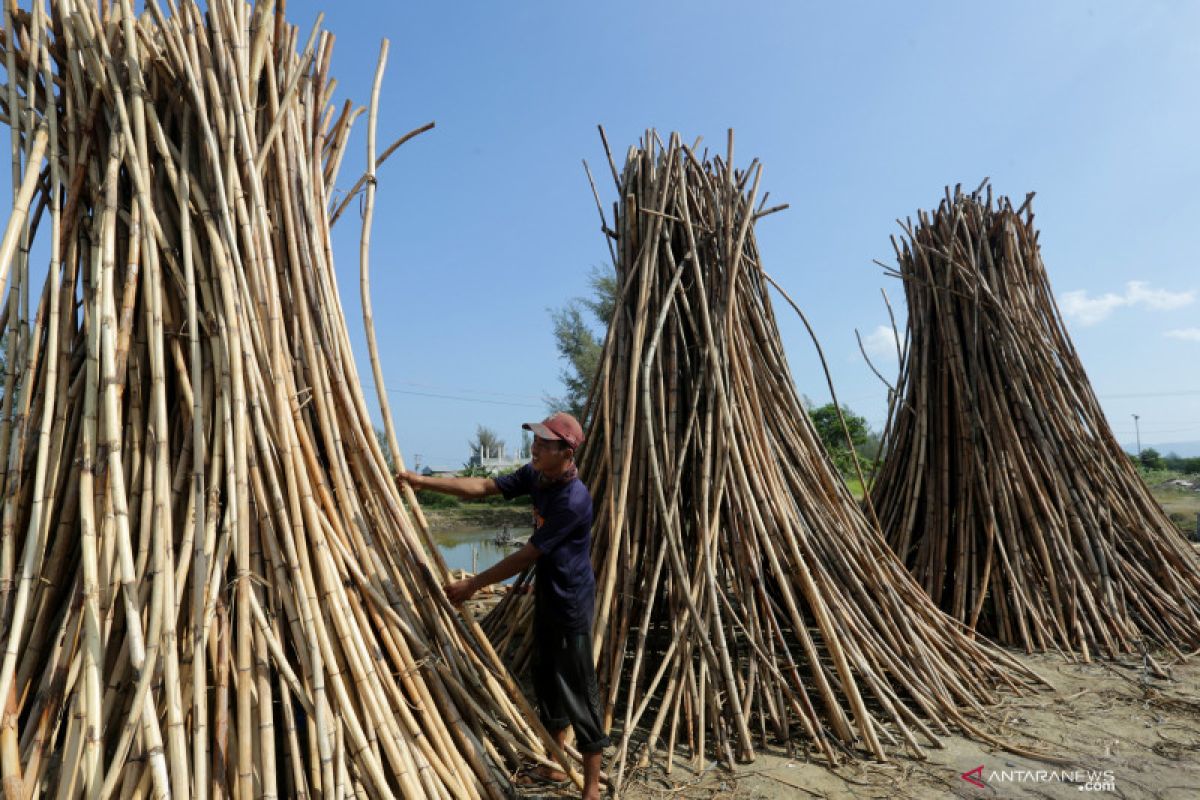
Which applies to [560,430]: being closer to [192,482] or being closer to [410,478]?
[410,478]

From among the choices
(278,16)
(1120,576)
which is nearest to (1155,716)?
(1120,576)

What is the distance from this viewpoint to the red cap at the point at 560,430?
2.46 metres

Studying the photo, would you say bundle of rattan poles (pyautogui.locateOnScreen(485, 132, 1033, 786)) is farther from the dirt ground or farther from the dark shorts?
the dark shorts

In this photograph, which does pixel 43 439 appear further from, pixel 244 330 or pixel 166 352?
pixel 244 330

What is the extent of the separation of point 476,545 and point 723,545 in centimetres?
1312

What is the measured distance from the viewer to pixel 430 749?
2125 mm

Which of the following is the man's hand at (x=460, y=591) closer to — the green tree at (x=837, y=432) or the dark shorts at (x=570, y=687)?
the dark shorts at (x=570, y=687)

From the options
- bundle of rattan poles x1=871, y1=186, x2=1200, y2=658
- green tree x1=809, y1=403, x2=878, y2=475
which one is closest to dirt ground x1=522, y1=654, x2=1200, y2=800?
bundle of rattan poles x1=871, y1=186, x2=1200, y2=658

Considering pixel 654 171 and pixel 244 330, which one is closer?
pixel 244 330

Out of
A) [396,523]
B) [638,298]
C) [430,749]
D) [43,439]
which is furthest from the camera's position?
[638,298]

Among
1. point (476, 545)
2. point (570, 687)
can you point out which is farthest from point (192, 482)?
point (476, 545)

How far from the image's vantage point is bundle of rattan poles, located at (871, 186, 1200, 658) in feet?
13.8

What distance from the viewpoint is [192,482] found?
2.03m

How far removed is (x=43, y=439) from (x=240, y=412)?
505mm
